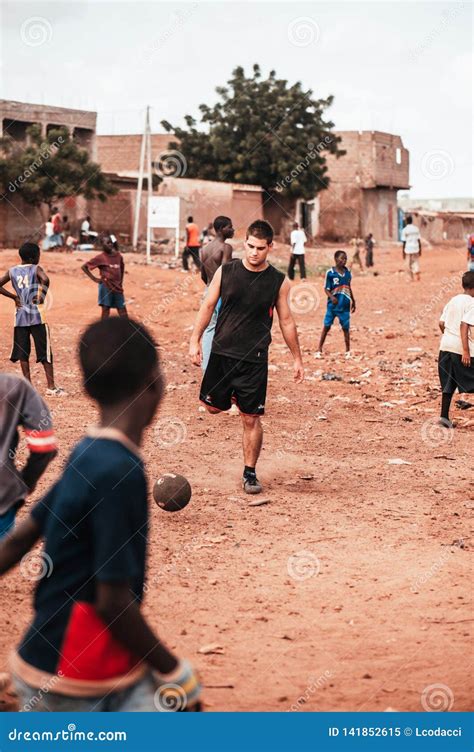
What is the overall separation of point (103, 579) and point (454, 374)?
8027 millimetres

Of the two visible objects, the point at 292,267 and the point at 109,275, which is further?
the point at 292,267

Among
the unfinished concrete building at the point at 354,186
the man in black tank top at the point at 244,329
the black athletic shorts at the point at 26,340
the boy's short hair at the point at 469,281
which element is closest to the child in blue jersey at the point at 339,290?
the boy's short hair at the point at 469,281

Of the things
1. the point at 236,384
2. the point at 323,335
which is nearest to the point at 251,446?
the point at 236,384

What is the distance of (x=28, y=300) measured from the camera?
34.3ft

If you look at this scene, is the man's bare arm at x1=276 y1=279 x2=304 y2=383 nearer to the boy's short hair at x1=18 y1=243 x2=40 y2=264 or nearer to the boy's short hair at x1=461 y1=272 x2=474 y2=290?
the boy's short hair at x1=461 y1=272 x2=474 y2=290

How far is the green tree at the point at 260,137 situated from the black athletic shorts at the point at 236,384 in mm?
37560

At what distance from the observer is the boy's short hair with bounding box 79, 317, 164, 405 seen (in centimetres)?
262

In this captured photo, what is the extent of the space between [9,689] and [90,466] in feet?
7.09

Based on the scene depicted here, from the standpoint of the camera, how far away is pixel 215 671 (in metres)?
4.54

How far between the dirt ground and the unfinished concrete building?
42.3 metres

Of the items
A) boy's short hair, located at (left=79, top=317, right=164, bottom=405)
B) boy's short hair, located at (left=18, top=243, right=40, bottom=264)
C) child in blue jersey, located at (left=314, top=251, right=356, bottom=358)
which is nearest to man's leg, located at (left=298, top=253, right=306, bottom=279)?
child in blue jersey, located at (left=314, top=251, right=356, bottom=358)

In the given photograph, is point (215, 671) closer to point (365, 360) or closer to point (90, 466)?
point (90, 466)

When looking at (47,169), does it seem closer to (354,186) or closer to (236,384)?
(236,384)

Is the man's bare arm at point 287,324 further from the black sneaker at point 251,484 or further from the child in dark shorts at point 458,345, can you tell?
the child in dark shorts at point 458,345
